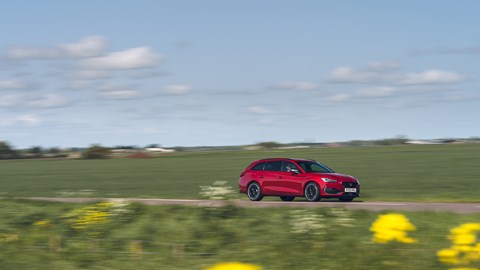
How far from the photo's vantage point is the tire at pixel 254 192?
90.6 feet

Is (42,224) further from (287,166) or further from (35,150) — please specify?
(35,150)

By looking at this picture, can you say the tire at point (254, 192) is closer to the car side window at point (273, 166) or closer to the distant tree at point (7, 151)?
the car side window at point (273, 166)

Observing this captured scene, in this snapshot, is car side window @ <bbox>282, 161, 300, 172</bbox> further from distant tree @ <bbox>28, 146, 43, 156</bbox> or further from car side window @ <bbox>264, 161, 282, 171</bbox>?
distant tree @ <bbox>28, 146, 43, 156</bbox>

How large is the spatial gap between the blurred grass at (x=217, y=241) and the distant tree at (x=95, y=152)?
85798 mm

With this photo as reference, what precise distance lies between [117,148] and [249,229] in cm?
10473

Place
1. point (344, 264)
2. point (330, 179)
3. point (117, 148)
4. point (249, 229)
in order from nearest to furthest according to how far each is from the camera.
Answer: point (344, 264) < point (249, 229) < point (330, 179) < point (117, 148)

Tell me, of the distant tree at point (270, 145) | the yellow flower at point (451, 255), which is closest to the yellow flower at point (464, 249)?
the yellow flower at point (451, 255)

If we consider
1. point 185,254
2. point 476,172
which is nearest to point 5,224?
point 185,254

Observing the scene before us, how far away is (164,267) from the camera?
1441cm

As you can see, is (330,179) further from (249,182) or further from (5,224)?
(5,224)

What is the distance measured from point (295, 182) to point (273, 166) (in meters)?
1.26

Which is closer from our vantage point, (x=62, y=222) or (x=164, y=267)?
(x=164, y=267)

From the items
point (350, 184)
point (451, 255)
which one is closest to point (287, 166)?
point (350, 184)

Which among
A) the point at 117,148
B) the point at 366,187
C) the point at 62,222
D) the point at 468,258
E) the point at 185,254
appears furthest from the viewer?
the point at 117,148
